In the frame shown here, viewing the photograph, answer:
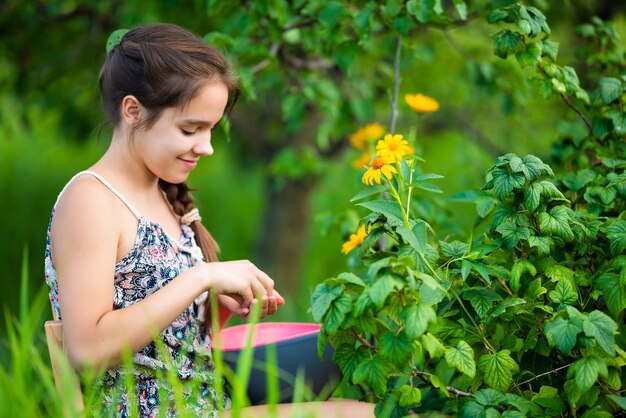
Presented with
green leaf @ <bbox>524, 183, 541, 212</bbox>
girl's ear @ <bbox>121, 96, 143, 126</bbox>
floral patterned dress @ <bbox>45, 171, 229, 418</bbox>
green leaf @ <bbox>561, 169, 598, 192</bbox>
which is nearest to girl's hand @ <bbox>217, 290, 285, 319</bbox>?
floral patterned dress @ <bbox>45, 171, 229, 418</bbox>

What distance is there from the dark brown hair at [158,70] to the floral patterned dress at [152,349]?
0.70 feet

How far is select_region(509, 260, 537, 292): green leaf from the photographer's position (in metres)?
1.57

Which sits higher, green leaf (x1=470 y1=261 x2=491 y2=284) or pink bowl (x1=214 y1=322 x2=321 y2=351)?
green leaf (x1=470 y1=261 x2=491 y2=284)

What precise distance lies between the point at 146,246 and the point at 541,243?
32.9 inches

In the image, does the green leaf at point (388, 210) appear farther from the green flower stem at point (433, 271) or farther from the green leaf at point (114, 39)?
the green leaf at point (114, 39)

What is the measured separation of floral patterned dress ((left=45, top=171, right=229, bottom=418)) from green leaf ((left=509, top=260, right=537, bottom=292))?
0.67 metres

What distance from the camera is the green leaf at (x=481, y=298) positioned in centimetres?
158

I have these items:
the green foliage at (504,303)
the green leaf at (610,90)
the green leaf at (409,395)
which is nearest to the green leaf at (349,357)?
the green foliage at (504,303)

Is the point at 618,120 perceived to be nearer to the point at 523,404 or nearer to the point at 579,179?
the point at 579,179

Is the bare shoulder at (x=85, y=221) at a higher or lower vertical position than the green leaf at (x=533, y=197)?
higher

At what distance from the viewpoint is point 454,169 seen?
25.2 ft

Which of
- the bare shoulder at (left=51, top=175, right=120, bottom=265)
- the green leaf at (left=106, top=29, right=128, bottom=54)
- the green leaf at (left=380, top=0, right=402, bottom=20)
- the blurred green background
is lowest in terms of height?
the blurred green background

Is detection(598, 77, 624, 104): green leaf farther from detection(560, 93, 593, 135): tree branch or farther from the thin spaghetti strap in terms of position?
the thin spaghetti strap

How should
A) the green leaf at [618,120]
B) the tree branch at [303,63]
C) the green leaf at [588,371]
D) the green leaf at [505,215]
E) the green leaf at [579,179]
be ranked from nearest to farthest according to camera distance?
the green leaf at [588,371] < the green leaf at [505,215] < the green leaf at [579,179] < the green leaf at [618,120] < the tree branch at [303,63]
